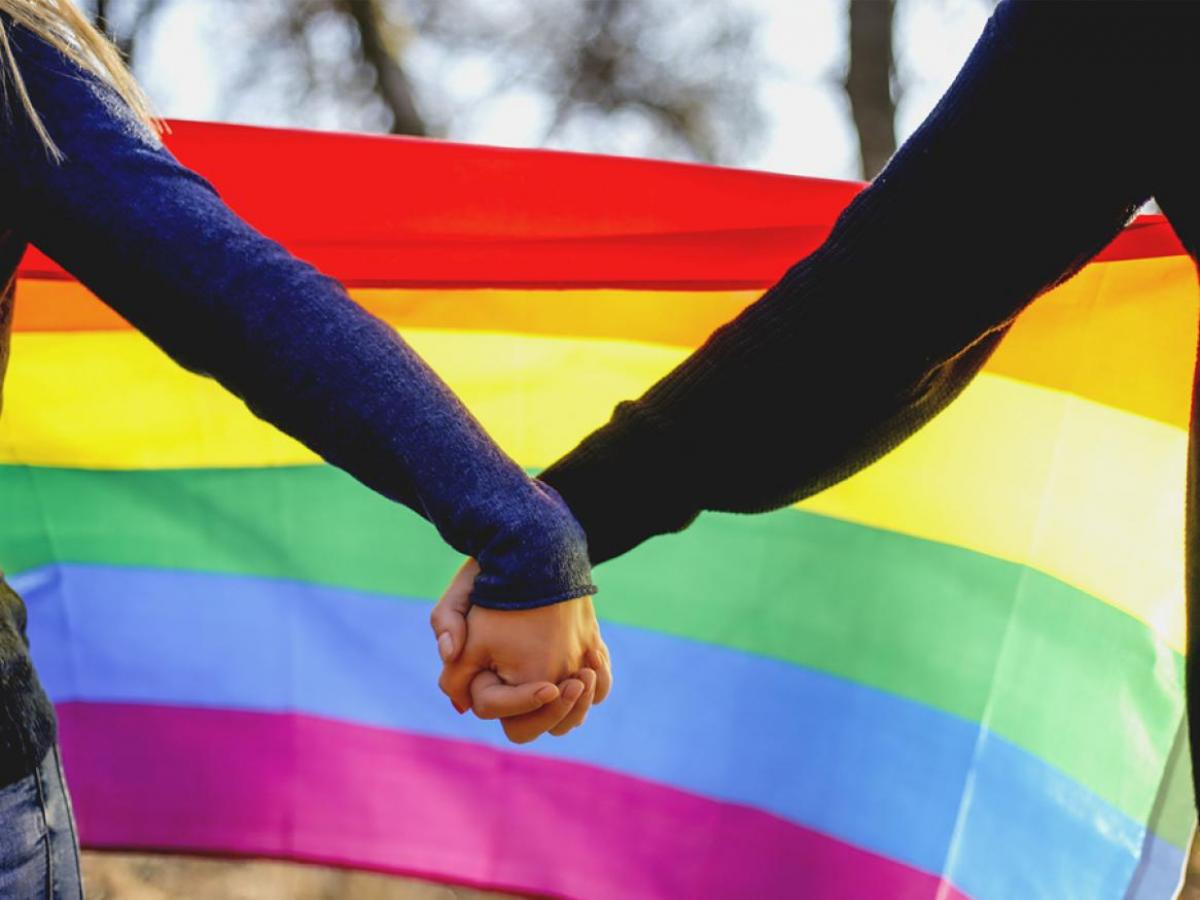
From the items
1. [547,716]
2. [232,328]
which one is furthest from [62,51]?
[547,716]

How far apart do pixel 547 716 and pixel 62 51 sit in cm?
70

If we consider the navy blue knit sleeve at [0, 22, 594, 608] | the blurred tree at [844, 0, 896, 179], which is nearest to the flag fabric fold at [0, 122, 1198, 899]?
the navy blue knit sleeve at [0, 22, 594, 608]

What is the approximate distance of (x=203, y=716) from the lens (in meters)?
2.04

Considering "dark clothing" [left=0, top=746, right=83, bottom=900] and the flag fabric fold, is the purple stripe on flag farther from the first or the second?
"dark clothing" [left=0, top=746, right=83, bottom=900]

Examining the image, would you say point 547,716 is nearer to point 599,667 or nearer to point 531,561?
point 599,667

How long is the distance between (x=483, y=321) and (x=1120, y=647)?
3.48 ft

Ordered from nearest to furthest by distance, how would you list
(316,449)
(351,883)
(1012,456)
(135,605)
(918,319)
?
1. (316,449)
2. (918,319)
3. (1012,456)
4. (135,605)
5. (351,883)

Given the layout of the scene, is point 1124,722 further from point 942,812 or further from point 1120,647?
point 942,812

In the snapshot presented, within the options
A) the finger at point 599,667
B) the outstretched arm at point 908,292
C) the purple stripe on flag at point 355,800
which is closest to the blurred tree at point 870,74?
the purple stripe on flag at point 355,800

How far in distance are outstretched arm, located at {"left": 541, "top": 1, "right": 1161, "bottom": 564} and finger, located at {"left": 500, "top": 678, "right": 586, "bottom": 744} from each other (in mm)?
243

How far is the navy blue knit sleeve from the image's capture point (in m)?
0.91

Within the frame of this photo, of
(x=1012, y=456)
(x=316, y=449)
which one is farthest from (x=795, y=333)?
(x=1012, y=456)

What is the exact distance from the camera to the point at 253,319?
0.93 m

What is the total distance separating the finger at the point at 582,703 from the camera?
1089 mm
